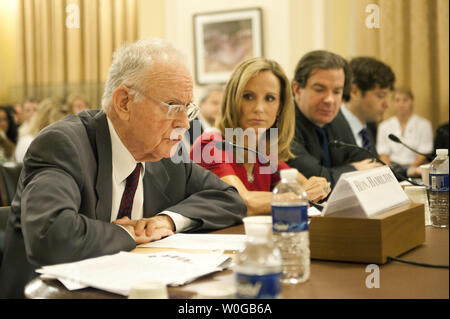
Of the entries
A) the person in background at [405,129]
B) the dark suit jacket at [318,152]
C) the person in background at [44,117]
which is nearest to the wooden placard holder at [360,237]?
the dark suit jacket at [318,152]

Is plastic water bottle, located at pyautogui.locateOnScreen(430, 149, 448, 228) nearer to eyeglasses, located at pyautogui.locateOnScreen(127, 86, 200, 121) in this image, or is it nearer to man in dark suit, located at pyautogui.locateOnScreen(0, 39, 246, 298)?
man in dark suit, located at pyautogui.locateOnScreen(0, 39, 246, 298)

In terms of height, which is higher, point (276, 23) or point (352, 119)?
point (276, 23)

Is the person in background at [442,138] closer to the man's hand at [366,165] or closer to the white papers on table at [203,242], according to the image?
the man's hand at [366,165]

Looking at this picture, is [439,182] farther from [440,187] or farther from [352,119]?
[352,119]

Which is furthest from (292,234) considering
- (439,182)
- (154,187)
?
(154,187)

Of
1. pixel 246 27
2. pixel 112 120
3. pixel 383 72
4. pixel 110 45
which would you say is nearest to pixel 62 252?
pixel 112 120

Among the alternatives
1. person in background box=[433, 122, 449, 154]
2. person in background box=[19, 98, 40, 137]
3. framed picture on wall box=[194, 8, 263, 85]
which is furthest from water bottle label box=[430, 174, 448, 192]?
person in background box=[19, 98, 40, 137]

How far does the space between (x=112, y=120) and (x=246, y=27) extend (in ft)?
14.6

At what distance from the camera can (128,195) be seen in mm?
1623

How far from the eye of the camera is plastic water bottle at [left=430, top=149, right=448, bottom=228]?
58.6 inches

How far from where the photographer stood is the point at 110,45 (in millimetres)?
6797

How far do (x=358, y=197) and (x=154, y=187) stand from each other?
749mm

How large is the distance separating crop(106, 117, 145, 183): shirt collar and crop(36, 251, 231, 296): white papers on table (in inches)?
16.4

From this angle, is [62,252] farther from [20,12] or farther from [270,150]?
[20,12]
